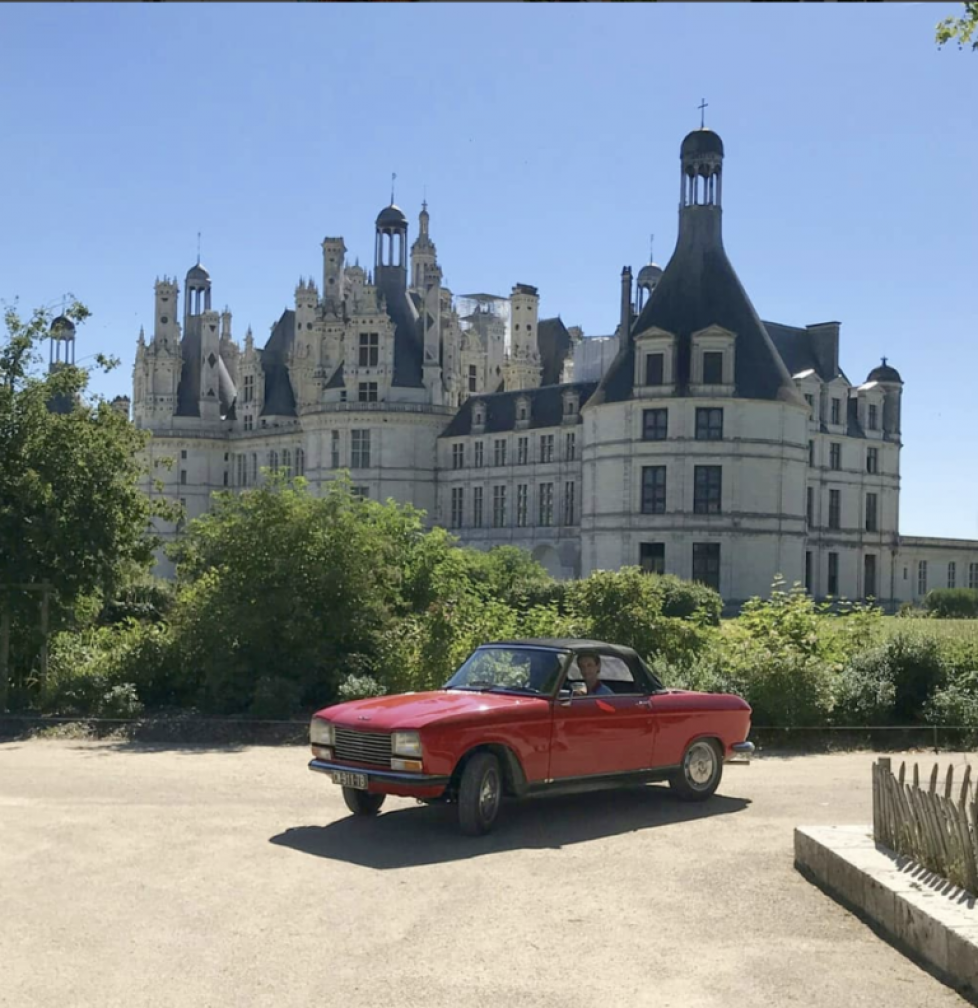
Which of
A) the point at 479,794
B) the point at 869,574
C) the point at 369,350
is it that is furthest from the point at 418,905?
the point at 369,350

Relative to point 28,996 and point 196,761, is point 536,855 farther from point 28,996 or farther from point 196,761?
point 196,761

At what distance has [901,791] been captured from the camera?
31.4 feet

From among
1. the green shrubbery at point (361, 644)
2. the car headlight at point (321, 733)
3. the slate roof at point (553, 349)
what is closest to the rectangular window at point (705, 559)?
the green shrubbery at point (361, 644)

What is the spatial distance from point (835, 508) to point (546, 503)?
619 inches

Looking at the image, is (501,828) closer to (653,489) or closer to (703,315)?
(653,489)

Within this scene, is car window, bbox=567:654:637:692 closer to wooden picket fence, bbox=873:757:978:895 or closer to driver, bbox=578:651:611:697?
driver, bbox=578:651:611:697

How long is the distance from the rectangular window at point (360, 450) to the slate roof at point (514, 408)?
15.2 feet

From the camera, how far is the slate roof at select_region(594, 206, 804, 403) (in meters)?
57.2

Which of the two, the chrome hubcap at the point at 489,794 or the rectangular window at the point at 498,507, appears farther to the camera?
the rectangular window at the point at 498,507

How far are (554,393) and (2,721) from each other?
5557cm

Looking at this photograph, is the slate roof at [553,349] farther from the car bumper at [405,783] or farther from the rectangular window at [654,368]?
the car bumper at [405,783]

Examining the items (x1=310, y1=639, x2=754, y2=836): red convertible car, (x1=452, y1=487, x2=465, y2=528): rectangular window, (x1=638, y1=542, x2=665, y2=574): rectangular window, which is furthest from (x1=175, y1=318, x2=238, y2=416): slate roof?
(x1=310, y1=639, x2=754, y2=836): red convertible car

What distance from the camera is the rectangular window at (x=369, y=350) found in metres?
77.3

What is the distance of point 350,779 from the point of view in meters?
11.6
